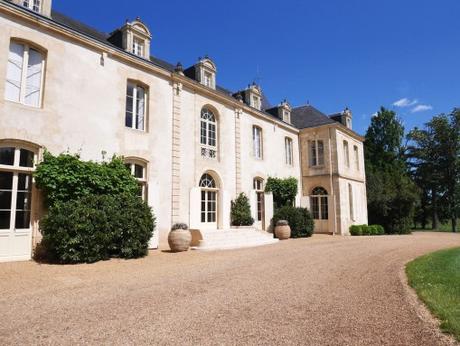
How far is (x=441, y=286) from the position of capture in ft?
16.4

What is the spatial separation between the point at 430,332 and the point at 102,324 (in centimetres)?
342

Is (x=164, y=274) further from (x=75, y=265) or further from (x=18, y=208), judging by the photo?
(x=18, y=208)

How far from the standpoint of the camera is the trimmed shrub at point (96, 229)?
24.8 ft

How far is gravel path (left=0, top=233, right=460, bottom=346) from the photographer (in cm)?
319

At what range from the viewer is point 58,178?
26.8ft

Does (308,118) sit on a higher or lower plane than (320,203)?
higher

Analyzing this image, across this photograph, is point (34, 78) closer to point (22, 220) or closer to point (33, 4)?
point (33, 4)

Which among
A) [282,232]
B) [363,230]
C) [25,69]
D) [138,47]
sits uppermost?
[138,47]

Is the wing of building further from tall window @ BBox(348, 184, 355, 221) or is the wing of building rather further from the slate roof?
the slate roof

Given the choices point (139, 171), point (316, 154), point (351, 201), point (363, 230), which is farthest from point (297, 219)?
point (139, 171)

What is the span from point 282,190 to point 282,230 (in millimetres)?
3170

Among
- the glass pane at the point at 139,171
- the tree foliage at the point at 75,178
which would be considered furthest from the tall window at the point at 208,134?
the tree foliage at the point at 75,178

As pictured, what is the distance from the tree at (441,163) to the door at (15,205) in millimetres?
29373

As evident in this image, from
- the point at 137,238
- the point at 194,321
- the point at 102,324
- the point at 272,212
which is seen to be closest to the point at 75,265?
the point at 137,238
